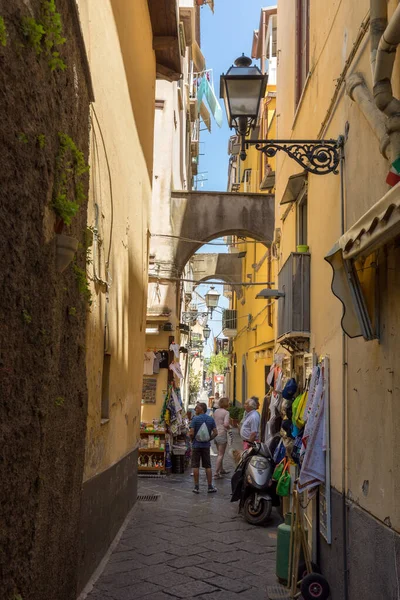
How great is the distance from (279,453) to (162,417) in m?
5.55

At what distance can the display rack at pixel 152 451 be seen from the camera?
43.0 ft

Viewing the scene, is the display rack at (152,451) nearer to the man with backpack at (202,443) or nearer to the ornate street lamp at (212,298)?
the man with backpack at (202,443)

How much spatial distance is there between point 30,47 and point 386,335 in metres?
2.48

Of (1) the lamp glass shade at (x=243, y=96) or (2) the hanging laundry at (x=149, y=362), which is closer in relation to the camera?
(1) the lamp glass shade at (x=243, y=96)

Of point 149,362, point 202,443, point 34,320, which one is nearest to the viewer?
point 34,320

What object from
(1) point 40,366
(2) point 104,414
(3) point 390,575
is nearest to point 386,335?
(3) point 390,575

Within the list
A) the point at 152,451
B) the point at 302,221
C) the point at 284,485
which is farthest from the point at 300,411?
the point at 152,451

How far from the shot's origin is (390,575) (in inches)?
140

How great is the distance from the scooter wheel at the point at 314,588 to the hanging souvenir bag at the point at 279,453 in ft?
11.7

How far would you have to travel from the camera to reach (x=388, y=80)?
3785mm

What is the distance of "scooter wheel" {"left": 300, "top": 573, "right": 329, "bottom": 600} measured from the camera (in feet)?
16.4

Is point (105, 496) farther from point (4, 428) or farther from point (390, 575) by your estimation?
point (4, 428)

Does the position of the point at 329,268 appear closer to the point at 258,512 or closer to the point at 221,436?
the point at 258,512

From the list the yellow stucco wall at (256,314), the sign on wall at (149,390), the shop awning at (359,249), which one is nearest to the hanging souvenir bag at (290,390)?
the shop awning at (359,249)
